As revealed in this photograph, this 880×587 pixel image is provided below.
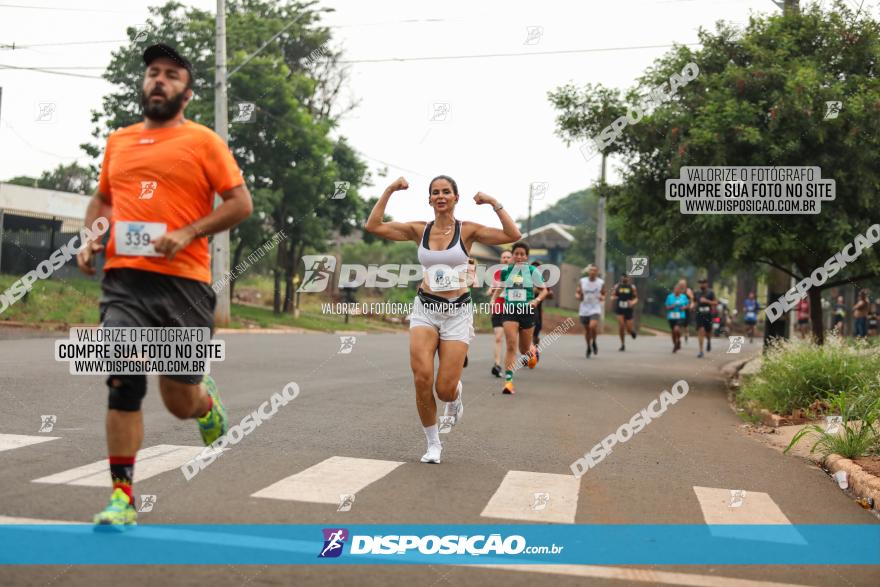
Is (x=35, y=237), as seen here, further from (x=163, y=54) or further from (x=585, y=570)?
→ (x=585, y=570)

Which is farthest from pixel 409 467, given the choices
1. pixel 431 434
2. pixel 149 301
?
pixel 149 301

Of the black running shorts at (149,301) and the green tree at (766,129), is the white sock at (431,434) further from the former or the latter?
the green tree at (766,129)

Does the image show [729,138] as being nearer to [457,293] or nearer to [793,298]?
[793,298]

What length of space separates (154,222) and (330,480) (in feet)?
7.43

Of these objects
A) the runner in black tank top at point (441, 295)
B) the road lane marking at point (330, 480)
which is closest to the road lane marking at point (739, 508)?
the runner in black tank top at point (441, 295)

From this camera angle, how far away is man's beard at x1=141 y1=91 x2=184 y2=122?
4812 mm

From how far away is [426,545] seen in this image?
4730 millimetres

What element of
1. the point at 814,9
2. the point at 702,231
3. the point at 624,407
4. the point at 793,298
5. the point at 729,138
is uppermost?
the point at 814,9

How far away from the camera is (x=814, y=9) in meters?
15.2

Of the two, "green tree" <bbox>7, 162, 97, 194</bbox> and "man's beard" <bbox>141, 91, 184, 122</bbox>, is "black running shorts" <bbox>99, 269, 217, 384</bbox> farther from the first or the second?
"green tree" <bbox>7, 162, 97, 194</bbox>

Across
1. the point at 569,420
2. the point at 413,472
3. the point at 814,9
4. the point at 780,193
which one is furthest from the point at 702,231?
the point at 413,472

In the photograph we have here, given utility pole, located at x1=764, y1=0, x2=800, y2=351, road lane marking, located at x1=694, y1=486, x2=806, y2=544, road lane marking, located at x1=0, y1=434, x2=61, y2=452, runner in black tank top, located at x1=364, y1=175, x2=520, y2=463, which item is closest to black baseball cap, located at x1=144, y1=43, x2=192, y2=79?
runner in black tank top, located at x1=364, y1=175, x2=520, y2=463

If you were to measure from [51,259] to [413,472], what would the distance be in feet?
81.8

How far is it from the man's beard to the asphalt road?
78.8 inches
